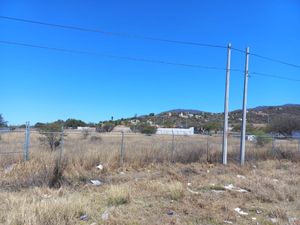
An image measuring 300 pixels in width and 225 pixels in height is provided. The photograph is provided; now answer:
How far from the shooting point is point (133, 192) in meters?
11.3

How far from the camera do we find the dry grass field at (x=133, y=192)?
831 centimetres

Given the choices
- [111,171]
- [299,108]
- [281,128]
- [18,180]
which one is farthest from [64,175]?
[299,108]

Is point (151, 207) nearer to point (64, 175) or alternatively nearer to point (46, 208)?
point (46, 208)

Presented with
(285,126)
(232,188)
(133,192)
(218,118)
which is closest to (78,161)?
(133,192)

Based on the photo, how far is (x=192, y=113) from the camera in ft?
534

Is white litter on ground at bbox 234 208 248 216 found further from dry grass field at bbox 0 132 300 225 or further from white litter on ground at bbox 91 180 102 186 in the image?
white litter on ground at bbox 91 180 102 186

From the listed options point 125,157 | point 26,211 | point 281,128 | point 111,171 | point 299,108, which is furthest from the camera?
point 299,108

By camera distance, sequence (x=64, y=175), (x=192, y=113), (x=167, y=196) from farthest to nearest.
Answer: (x=192, y=113), (x=64, y=175), (x=167, y=196)

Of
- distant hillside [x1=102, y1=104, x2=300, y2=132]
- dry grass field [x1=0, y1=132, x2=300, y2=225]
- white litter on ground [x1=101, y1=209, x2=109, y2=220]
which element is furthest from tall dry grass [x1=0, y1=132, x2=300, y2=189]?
distant hillside [x1=102, y1=104, x2=300, y2=132]

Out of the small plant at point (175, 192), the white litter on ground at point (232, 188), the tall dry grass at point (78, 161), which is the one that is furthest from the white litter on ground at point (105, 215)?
the white litter on ground at point (232, 188)

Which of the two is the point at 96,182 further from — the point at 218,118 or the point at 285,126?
the point at 218,118

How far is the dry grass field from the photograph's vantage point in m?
8.31

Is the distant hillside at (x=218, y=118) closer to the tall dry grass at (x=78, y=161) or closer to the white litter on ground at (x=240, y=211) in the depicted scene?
the tall dry grass at (x=78, y=161)

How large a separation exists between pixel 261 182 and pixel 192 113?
491ft
